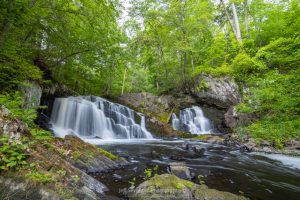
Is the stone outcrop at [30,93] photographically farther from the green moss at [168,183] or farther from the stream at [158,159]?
the green moss at [168,183]

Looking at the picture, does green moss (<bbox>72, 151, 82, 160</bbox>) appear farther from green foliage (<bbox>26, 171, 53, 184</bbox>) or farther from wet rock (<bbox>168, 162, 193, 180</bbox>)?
wet rock (<bbox>168, 162, 193, 180</bbox>)

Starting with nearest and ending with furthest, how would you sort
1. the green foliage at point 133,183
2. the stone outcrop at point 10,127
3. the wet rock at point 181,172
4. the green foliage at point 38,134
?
the stone outcrop at point 10,127
the green foliage at point 38,134
the green foliage at point 133,183
the wet rock at point 181,172

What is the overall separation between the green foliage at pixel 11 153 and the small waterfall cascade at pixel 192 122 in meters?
13.2

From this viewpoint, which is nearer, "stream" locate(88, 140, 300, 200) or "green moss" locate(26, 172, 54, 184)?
"green moss" locate(26, 172, 54, 184)

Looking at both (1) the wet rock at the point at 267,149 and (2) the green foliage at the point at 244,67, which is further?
(2) the green foliage at the point at 244,67

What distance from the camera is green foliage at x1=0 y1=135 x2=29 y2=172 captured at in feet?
7.33

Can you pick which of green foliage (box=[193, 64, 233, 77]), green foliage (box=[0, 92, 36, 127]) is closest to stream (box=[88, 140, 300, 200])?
green foliage (box=[0, 92, 36, 127])

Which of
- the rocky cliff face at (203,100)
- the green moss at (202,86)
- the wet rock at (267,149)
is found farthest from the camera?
the green moss at (202,86)

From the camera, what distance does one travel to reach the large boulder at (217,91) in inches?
647

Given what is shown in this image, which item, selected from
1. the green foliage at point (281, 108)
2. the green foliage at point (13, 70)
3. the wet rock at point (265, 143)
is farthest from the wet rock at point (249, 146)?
the green foliage at point (13, 70)

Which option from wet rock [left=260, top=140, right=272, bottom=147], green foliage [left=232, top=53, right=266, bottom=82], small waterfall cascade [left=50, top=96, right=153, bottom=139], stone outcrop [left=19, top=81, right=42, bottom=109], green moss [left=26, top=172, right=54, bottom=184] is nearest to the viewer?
green moss [left=26, top=172, right=54, bottom=184]

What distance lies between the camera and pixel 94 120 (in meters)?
12.4

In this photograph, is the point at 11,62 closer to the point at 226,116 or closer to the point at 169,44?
the point at 169,44

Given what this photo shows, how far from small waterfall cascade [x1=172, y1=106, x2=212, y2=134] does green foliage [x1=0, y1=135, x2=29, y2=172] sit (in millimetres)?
13161
